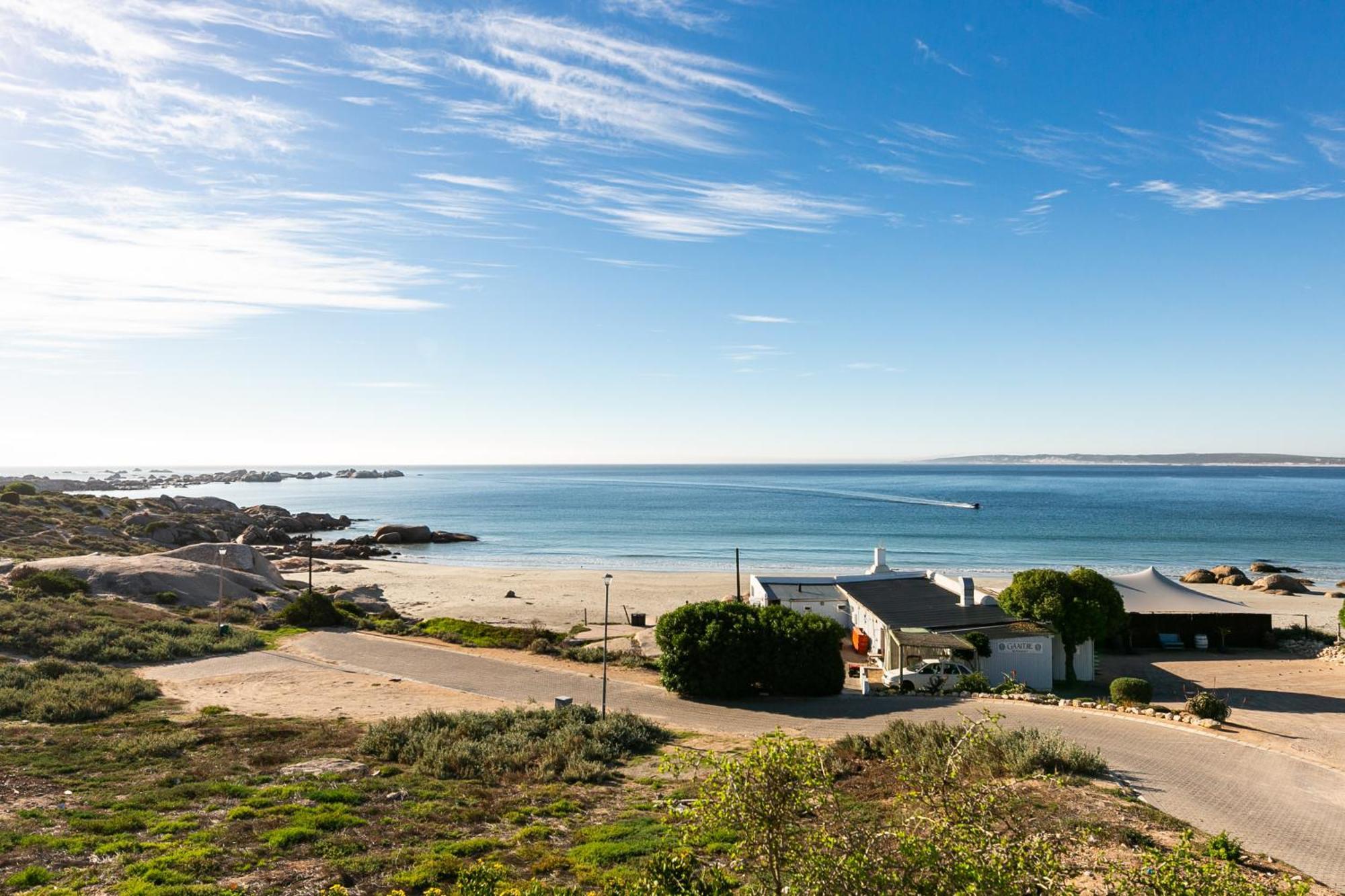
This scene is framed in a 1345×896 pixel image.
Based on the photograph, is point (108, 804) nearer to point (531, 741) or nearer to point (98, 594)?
point (531, 741)

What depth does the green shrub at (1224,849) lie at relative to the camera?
33.7ft

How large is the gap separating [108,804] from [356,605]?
95.5ft

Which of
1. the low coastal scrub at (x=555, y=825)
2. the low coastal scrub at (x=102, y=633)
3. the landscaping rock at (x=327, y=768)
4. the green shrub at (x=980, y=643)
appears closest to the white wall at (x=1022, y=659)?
the green shrub at (x=980, y=643)

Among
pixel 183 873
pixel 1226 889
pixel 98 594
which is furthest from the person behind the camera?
pixel 98 594

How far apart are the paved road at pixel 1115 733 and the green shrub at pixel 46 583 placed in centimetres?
1328

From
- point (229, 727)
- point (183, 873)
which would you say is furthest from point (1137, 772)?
point (229, 727)

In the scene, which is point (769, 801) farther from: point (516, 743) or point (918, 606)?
point (918, 606)

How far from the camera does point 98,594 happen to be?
118 ft

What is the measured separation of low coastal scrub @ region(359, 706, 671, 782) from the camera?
1570 centimetres

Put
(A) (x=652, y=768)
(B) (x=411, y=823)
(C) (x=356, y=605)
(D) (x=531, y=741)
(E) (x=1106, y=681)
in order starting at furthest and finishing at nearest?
(C) (x=356, y=605)
(E) (x=1106, y=681)
(D) (x=531, y=741)
(A) (x=652, y=768)
(B) (x=411, y=823)

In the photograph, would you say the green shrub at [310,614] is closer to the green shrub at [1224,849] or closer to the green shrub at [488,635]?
the green shrub at [488,635]

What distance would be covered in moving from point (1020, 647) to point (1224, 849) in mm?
15941

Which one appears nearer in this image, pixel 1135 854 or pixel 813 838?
pixel 813 838

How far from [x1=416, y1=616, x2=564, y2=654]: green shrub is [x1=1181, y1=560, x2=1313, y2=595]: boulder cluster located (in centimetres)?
4636
